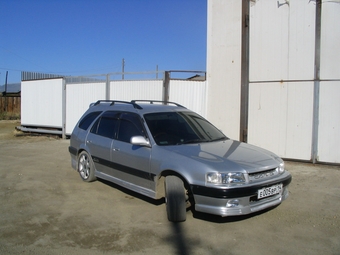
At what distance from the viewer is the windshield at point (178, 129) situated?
553cm

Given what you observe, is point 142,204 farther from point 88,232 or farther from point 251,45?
point 251,45

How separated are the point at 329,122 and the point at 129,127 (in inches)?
213

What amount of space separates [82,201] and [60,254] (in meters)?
2.00

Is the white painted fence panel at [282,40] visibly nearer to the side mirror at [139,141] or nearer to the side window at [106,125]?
the side window at [106,125]

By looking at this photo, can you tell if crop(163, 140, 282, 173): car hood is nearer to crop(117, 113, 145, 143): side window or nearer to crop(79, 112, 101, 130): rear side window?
crop(117, 113, 145, 143): side window

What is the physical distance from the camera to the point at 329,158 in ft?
28.6

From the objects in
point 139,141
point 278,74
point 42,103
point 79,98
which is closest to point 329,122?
point 278,74

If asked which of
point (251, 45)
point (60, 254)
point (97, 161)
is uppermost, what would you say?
point (251, 45)

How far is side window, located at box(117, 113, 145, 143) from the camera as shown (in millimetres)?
5787

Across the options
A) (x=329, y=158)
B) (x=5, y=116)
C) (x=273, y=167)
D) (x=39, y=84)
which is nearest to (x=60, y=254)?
(x=273, y=167)

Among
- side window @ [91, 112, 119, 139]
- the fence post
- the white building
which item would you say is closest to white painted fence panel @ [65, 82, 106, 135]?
the fence post

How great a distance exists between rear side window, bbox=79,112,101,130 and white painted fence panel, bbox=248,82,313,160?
15.1ft

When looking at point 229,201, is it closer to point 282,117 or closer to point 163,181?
point 163,181

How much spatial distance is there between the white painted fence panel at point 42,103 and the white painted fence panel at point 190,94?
5819 millimetres
